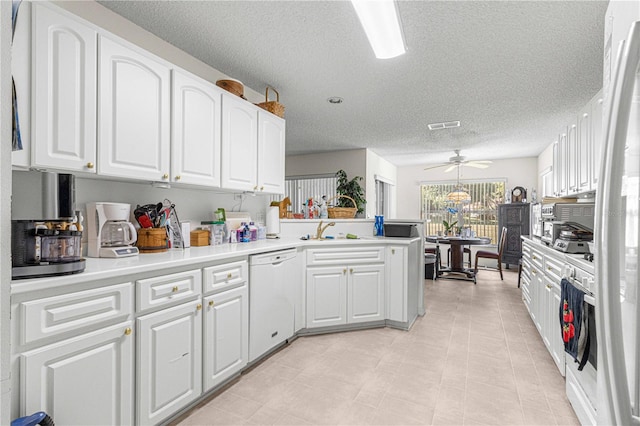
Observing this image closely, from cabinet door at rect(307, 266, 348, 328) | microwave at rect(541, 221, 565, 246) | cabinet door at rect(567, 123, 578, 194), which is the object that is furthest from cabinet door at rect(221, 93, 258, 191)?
cabinet door at rect(567, 123, 578, 194)

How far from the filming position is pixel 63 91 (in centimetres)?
159

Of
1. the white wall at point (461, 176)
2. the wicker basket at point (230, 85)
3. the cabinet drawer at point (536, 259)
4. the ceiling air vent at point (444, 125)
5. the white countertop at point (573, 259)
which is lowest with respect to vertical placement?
the cabinet drawer at point (536, 259)

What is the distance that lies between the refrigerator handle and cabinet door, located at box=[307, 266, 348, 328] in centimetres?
252

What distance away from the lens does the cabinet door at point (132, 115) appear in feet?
5.90

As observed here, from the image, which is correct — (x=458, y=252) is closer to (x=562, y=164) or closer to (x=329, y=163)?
(x=562, y=164)

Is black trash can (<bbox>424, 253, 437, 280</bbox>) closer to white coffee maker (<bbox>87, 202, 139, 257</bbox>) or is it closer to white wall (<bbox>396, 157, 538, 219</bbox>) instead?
white wall (<bbox>396, 157, 538, 219</bbox>)

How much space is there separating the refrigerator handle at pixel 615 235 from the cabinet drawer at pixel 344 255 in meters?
2.51

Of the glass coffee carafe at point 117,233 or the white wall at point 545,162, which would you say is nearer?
the glass coffee carafe at point 117,233

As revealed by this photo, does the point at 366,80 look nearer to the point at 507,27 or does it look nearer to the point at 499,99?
the point at 507,27

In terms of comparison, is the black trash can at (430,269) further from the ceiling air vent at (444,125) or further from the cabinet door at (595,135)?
the cabinet door at (595,135)

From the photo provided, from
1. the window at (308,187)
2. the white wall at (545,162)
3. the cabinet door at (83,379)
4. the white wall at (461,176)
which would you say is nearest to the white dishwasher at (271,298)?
the cabinet door at (83,379)

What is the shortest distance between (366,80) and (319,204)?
1540 millimetres

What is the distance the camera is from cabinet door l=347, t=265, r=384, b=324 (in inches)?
128

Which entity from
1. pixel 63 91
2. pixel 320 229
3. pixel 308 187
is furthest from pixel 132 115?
pixel 308 187
